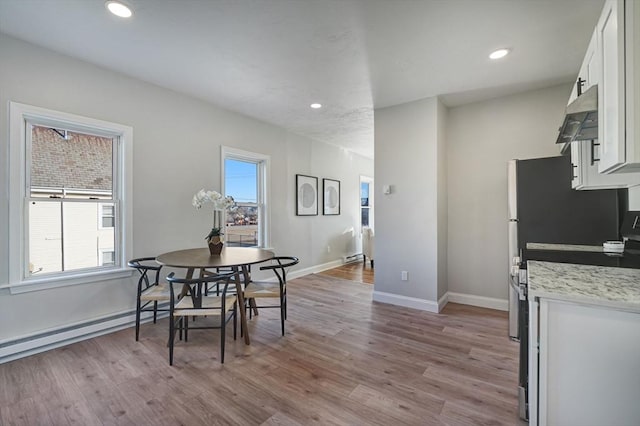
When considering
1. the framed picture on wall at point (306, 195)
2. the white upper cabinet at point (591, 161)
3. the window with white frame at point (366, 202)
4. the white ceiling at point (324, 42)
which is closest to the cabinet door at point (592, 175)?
the white upper cabinet at point (591, 161)

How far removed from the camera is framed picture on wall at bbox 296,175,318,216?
16.9ft

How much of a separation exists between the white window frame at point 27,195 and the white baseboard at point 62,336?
39 cm

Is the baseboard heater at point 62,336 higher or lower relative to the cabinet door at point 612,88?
lower

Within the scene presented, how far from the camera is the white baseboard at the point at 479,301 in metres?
3.50

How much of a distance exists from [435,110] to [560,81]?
1.25 meters

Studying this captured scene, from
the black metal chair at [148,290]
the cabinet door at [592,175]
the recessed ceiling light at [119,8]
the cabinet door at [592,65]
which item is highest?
the recessed ceiling light at [119,8]

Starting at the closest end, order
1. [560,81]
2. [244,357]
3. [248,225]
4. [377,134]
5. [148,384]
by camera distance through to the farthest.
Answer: [148,384] < [244,357] < [560,81] < [377,134] < [248,225]

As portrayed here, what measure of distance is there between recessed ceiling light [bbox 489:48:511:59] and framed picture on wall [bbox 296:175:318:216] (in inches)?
131

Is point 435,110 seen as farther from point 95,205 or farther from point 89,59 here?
point 95,205

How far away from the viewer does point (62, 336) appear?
8.38 feet

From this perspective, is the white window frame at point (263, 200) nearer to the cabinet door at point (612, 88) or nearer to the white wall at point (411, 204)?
the white wall at point (411, 204)

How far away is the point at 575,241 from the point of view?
2.56m

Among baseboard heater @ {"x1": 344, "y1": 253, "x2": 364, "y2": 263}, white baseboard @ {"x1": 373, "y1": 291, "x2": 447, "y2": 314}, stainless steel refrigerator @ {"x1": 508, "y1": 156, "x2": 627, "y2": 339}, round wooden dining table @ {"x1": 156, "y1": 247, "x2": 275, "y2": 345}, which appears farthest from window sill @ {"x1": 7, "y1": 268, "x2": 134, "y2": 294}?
baseboard heater @ {"x1": 344, "y1": 253, "x2": 364, "y2": 263}

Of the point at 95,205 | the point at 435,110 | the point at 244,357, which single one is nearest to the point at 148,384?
the point at 244,357
